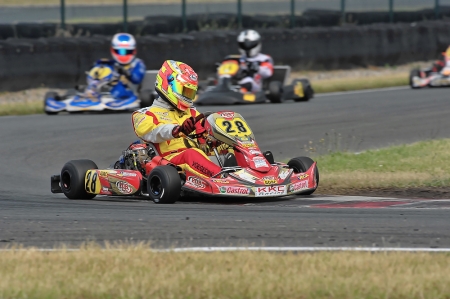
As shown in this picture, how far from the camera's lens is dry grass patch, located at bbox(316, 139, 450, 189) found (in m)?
9.78

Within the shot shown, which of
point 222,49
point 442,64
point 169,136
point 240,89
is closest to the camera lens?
point 169,136

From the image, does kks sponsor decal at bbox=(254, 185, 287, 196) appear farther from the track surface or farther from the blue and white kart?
the track surface

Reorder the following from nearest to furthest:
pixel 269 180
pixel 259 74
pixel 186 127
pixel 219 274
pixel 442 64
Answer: pixel 219 274 → pixel 269 180 → pixel 186 127 → pixel 259 74 → pixel 442 64

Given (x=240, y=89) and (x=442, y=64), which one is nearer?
(x=240, y=89)

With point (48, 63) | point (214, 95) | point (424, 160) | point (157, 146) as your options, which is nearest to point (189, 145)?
point (157, 146)

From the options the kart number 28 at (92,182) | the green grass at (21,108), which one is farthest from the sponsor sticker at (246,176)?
the green grass at (21,108)

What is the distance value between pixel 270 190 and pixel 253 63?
417 inches

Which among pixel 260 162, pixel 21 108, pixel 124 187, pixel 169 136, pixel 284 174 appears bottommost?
pixel 21 108

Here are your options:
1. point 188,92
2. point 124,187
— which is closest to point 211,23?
point 188,92

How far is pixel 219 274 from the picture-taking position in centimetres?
528

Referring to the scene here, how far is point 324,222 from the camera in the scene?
7.10 meters

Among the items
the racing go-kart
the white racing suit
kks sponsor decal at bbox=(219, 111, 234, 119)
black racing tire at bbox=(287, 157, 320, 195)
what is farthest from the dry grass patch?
the white racing suit

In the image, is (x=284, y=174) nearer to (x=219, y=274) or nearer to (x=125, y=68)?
(x=219, y=274)

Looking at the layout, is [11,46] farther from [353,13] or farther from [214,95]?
[353,13]
